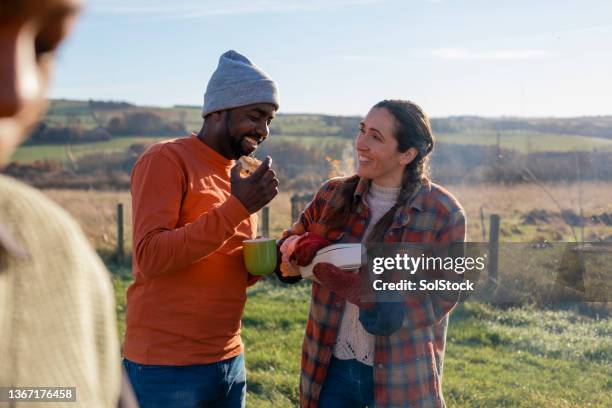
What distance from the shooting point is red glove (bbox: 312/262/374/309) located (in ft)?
9.36

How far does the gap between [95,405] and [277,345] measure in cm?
584

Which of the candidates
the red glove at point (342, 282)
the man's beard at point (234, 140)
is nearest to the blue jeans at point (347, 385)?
the red glove at point (342, 282)

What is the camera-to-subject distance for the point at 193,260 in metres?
2.57

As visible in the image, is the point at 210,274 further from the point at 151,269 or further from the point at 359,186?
the point at 359,186

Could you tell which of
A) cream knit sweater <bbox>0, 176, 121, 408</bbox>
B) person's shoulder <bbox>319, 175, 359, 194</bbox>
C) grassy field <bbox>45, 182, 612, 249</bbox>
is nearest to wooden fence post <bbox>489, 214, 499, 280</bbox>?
grassy field <bbox>45, 182, 612, 249</bbox>

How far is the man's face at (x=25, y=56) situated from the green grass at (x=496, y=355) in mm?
4668

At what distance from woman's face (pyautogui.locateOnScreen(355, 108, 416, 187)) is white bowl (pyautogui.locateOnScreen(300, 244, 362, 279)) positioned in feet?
1.35

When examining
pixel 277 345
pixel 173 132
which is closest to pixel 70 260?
pixel 277 345

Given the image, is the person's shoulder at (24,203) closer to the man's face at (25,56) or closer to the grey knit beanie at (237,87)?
the man's face at (25,56)

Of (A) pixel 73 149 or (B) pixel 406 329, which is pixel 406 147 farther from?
(A) pixel 73 149

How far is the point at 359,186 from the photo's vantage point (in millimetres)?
3193

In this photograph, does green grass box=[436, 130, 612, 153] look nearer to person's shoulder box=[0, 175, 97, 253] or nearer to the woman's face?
the woman's face

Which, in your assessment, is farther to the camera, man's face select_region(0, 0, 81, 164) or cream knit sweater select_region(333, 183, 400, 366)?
cream knit sweater select_region(333, 183, 400, 366)

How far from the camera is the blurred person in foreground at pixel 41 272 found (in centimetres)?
63
